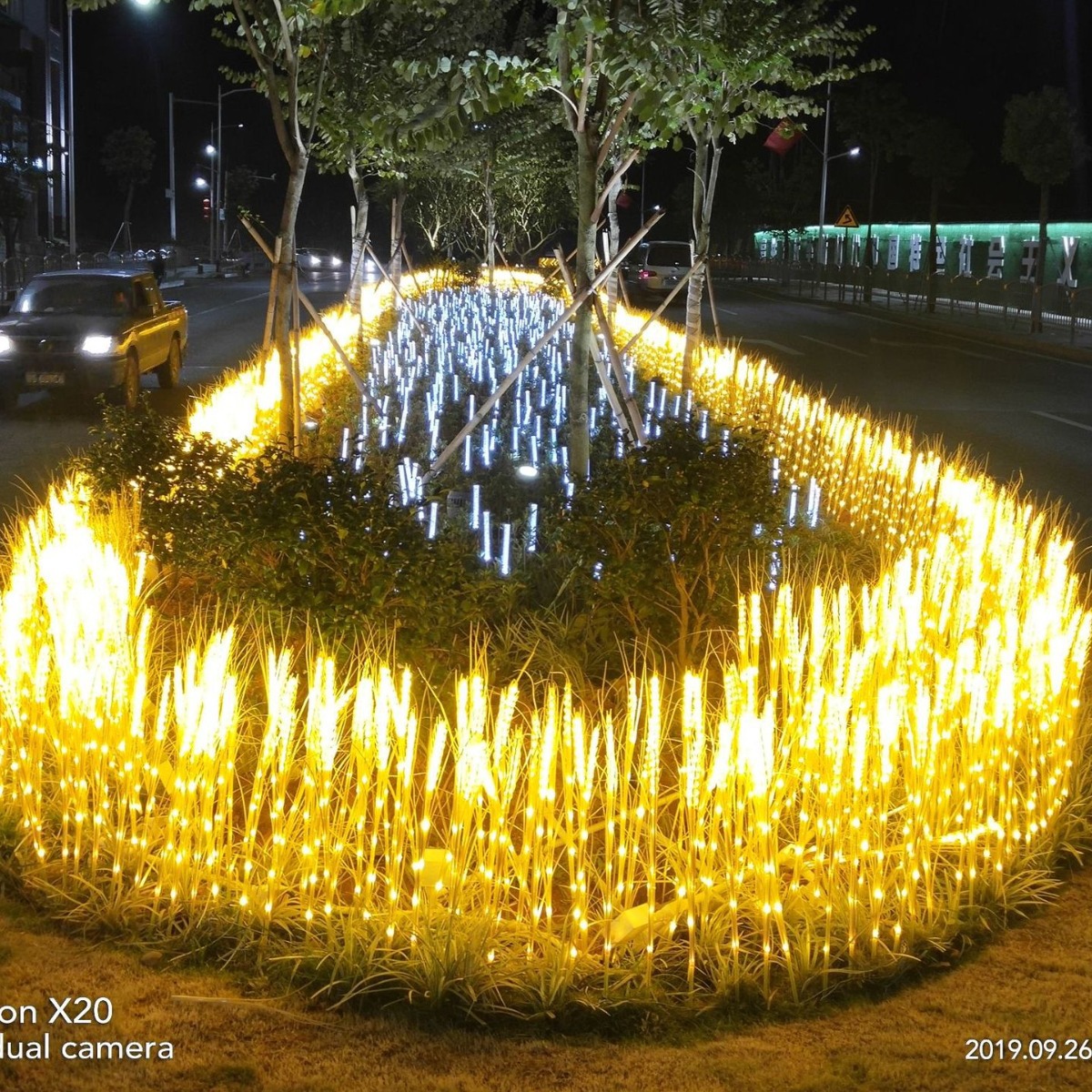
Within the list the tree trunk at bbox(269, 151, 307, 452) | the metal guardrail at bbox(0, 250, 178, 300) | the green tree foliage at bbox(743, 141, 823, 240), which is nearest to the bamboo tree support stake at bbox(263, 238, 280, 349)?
the tree trunk at bbox(269, 151, 307, 452)

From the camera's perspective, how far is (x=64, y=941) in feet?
13.1

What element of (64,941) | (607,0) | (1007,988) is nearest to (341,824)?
(64,941)

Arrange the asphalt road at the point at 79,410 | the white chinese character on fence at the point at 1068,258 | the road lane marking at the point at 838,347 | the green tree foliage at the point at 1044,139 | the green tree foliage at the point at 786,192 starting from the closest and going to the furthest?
the asphalt road at the point at 79,410
the road lane marking at the point at 838,347
the green tree foliage at the point at 1044,139
the white chinese character on fence at the point at 1068,258
the green tree foliage at the point at 786,192

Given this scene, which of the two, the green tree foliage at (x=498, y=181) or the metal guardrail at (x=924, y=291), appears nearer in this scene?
the green tree foliage at (x=498, y=181)

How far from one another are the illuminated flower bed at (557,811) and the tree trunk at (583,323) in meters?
3.25

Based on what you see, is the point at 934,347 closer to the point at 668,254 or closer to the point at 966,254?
the point at 668,254

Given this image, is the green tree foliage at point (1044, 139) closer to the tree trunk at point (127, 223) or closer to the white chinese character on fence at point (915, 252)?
the white chinese character on fence at point (915, 252)

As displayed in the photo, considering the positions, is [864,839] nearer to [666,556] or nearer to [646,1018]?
[646,1018]

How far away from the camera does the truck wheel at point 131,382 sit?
15438 mm

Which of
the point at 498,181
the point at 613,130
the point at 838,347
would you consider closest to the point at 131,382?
the point at 613,130

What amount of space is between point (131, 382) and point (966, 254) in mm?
33549

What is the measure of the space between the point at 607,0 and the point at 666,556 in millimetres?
4331

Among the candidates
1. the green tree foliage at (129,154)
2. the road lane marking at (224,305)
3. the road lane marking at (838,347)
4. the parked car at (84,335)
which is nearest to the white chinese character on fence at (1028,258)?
the road lane marking at (838,347)

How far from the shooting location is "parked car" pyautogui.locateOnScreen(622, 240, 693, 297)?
129 feet
